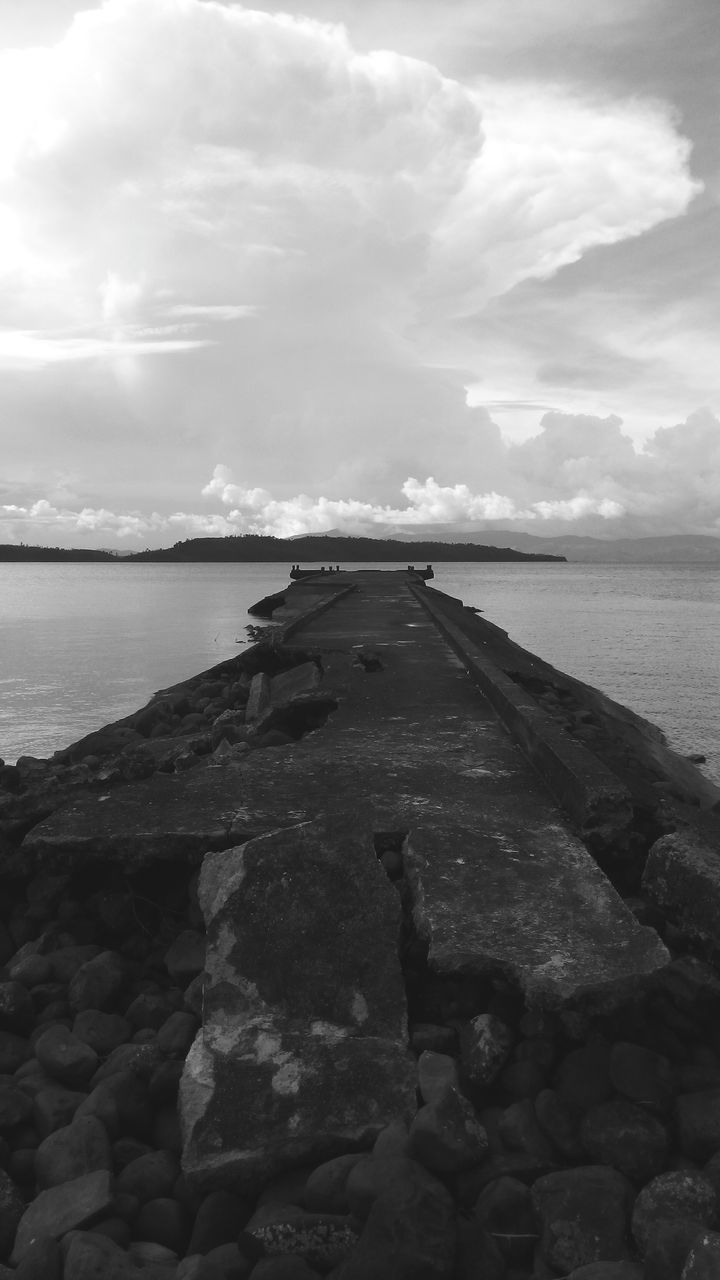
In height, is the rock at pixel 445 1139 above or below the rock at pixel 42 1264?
above

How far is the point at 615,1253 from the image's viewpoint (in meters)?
1.68

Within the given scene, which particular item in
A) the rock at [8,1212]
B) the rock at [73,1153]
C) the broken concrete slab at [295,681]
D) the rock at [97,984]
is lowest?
the rock at [8,1212]

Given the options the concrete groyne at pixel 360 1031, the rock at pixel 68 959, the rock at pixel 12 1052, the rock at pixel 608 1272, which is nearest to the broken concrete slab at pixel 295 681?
the concrete groyne at pixel 360 1031

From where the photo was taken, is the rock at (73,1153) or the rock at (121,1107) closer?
the rock at (73,1153)

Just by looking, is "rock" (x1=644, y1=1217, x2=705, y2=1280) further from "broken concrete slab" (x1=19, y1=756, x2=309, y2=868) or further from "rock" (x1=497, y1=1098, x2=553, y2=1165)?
"broken concrete slab" (x1=19, y1=756, x2=309, y2=868)

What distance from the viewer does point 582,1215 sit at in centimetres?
174

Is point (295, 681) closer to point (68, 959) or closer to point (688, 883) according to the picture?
point (68, 959)

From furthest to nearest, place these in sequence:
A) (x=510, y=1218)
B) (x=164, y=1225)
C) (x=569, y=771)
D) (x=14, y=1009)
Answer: (x=569, y=771), (x=14, y=1009), (x=164, y=1225), (x=510, y=1218)

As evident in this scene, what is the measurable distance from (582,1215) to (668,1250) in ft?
0.85

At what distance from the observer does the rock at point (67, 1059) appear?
2.44m

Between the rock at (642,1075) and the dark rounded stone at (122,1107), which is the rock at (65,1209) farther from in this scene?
the rock at (642,1075)

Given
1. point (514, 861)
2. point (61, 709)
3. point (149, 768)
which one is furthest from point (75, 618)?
point (514, 861)

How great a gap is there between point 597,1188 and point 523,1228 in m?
0.19

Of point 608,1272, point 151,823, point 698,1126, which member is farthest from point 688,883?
point 151,823
